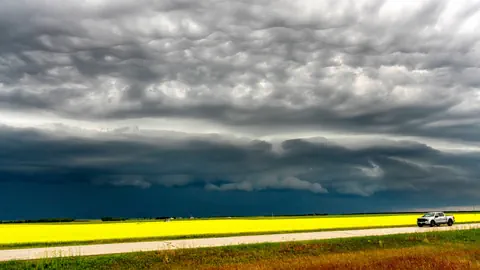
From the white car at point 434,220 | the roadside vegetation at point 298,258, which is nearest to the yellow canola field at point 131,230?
the white car at point 434,220

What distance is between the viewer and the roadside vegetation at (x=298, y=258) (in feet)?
76.2

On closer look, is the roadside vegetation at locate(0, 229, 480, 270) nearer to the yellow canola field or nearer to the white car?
the yellow canola field

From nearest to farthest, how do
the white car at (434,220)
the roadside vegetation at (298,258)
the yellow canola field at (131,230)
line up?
1. the roadside vegetation at (298,258)
2. the yellow canola field at (131,230)
3. the white car at (434,220)

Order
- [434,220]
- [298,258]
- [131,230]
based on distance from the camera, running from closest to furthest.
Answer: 1. [298,258]
2. [131,230]
3. [434,220]

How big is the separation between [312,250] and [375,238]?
35.6 feet

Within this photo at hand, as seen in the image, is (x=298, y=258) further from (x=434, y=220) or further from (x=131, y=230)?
(x=434, y=220)

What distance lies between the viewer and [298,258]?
3058 cm

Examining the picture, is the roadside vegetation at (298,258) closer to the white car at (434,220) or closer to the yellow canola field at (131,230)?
the yellow canola field at (131,230)

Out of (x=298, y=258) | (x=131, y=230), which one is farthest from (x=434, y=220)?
(x=298, y=258)

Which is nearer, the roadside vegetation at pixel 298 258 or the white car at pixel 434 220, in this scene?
the roadside vegetation at pixel 298 258

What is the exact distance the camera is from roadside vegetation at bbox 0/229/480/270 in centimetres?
2323

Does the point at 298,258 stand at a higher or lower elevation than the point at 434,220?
higher

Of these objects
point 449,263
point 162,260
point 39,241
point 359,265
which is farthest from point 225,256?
point 39,241

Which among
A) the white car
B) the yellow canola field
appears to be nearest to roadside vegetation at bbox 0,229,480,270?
the yellow canola field
